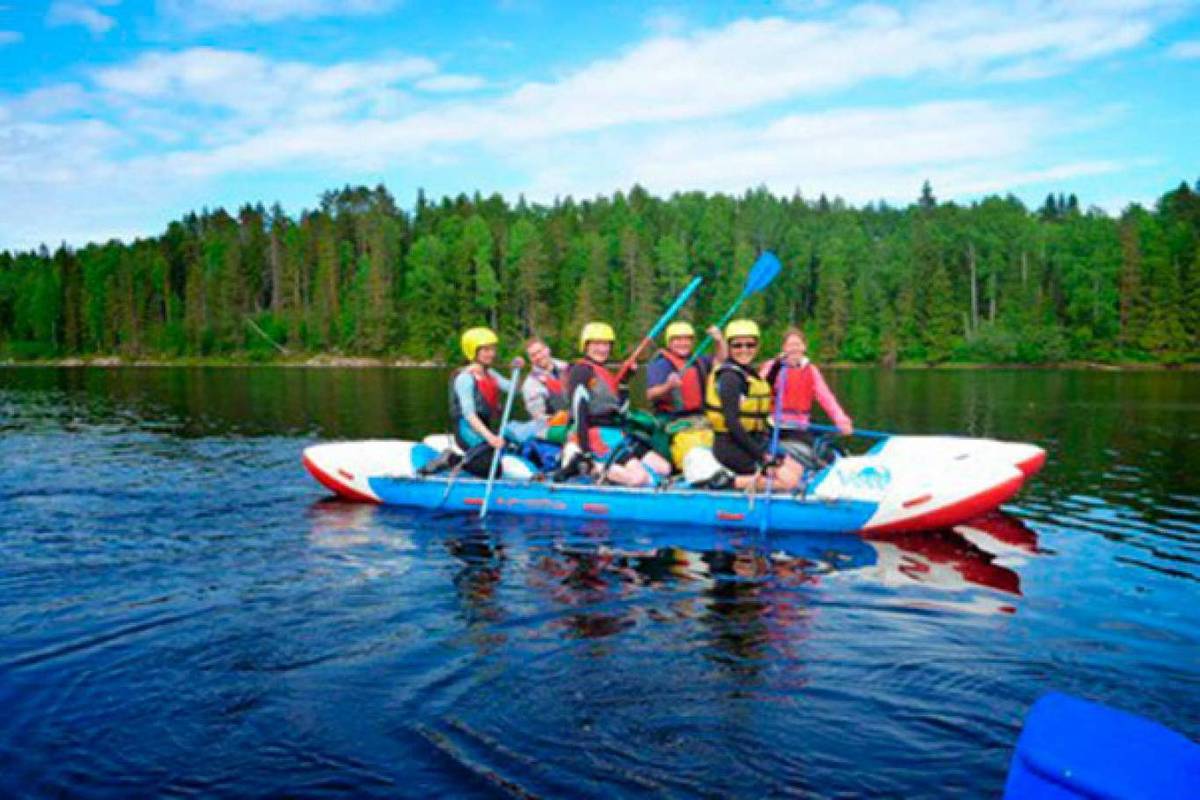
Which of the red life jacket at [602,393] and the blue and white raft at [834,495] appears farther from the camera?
the red life jacket at [602,393]

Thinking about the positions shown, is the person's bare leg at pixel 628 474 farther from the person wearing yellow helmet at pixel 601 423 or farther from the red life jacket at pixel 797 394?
the red life jacket at pixel 797 394

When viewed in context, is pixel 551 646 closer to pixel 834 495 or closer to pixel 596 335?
pixel 834 495

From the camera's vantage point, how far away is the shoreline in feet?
197

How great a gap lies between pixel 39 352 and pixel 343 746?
360 ft

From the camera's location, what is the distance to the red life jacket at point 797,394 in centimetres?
1121

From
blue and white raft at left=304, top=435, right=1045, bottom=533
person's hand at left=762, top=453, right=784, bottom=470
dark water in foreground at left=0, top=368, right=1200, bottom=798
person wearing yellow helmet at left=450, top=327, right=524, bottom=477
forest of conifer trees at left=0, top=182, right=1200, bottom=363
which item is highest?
forest of conifer trees at left=0, top=182, right=1200, bottom=363

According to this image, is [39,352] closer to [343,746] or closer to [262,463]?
[262,463]

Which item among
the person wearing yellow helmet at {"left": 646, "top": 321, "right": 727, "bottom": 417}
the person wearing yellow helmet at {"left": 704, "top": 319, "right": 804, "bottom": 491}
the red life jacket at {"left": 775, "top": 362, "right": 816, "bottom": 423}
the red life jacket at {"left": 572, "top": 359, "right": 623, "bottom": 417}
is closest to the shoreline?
the red life jacket at {"left": 775, "top": 362, "right": 816, "bottom": 423}

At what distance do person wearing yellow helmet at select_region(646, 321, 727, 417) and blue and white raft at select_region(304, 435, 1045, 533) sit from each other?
47.5 inches

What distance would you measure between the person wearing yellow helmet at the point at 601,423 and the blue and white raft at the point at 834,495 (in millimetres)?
320

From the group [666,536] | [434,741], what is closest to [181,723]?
[434,741]

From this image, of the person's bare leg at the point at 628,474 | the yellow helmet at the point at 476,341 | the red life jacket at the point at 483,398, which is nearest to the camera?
the person's bare leg at the point at 628,474

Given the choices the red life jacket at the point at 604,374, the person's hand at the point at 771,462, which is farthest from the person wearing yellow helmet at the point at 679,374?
the person's hand at the point at 771,462

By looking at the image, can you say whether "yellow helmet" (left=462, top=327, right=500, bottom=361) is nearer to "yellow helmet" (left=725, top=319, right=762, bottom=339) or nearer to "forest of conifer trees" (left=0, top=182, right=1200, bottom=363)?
"yellow helmet" (left=725, top=319, right=762, bottom=339)
